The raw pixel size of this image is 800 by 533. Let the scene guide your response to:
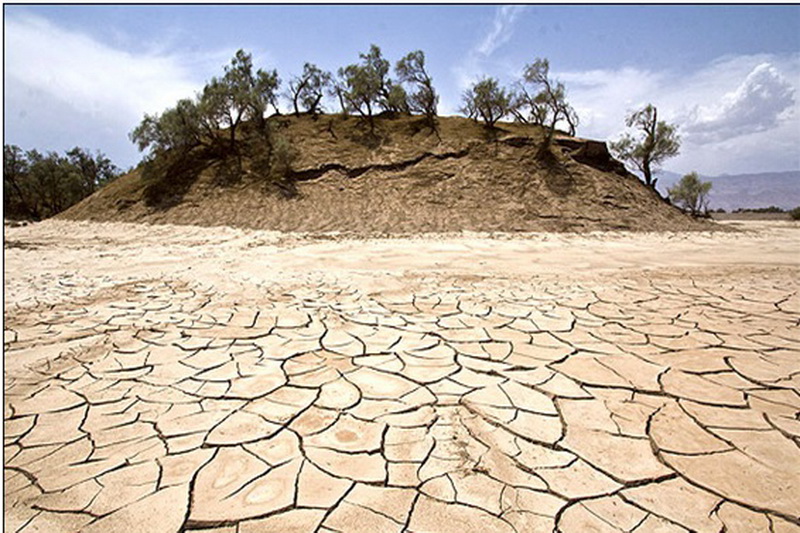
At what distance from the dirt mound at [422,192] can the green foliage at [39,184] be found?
8888 millimetres

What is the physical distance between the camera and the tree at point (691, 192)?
914 inches

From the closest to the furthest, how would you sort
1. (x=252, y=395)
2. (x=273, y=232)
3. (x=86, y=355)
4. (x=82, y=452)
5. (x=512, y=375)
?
(x=82, y=452)
(x=252, y=395)
(x=512, y=375)
(x=86, y=355)
(x=273, y=232)

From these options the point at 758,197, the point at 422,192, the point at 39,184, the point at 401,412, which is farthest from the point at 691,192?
the point at 758,197

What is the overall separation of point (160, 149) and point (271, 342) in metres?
21.8

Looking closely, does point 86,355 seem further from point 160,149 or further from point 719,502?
point 160,149

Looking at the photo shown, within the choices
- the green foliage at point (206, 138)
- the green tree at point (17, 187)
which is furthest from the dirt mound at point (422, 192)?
the green tree at point (17, 187)

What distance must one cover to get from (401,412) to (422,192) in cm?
1567

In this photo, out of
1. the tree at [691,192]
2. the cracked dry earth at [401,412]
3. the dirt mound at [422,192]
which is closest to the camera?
the cracked dry earth at [401,412]

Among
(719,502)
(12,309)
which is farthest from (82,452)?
(12,309)

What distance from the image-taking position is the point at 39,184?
25.2m

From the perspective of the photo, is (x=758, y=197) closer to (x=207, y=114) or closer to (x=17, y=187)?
(x=207, y=114)

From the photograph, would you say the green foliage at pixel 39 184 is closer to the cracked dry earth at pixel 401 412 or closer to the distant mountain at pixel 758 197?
the cracked dry earth at pixel 401 412

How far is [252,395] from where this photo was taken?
2580 millimetres

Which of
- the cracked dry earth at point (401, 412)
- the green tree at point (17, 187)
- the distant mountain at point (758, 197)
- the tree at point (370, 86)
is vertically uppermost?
the distant mountain at point (758, 197)
